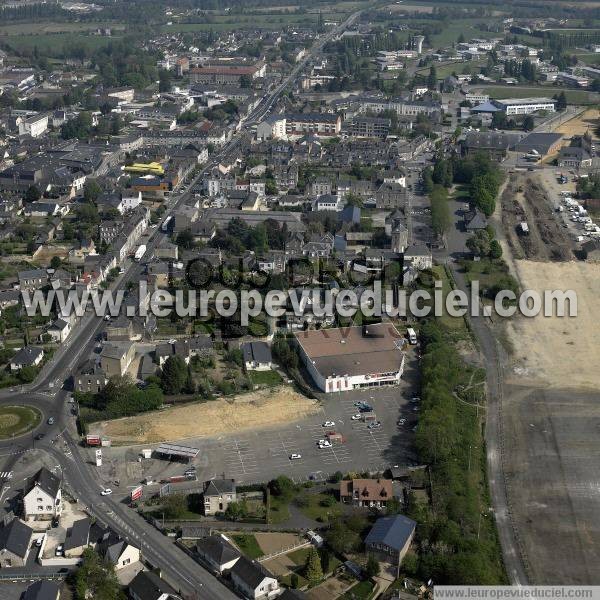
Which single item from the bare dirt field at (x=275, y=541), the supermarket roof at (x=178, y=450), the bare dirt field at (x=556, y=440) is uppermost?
the supermarket roof at (x=178, y=450)

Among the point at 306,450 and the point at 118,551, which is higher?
the point at 118,551

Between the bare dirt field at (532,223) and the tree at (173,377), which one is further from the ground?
the tree at (173,377)

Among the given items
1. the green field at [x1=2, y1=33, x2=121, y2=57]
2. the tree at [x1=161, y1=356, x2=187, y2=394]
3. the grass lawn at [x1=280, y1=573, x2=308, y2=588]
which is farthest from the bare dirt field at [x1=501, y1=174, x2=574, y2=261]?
the green field at [x1=2, y1=33, x2=121, y2=57]

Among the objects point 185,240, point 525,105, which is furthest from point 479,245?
point 525,105

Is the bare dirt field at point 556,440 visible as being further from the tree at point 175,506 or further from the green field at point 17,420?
the green field at point 17,420

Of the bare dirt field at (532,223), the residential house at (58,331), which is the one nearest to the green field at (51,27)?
the bare dirt field at (532,223)

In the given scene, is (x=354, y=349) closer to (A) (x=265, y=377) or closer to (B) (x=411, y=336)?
(B) (x=411, y=336)
